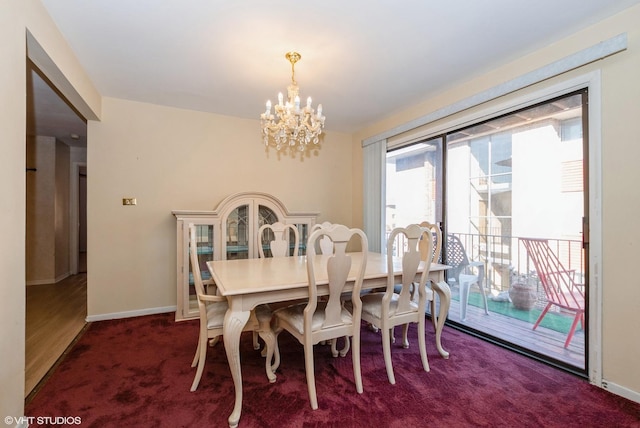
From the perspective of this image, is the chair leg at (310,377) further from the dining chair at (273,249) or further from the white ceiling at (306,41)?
the white ceiling at (306,41)

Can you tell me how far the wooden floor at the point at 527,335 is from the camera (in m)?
2.25

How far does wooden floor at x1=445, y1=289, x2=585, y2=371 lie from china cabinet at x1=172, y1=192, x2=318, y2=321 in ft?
7.07

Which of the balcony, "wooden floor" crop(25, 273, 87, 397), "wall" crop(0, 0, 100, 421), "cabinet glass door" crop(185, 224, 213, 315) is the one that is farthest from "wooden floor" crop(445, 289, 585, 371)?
"wooden floor" crop(25, 273, 87, 397)

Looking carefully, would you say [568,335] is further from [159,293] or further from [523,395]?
[159,293]

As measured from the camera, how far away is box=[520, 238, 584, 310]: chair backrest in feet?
7.49

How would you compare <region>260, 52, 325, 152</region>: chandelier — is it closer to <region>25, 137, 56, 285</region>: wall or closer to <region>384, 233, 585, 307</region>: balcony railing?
<region>384, 233, 585, 307</region>: balcony railing

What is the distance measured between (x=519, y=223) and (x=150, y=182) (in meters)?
3.74

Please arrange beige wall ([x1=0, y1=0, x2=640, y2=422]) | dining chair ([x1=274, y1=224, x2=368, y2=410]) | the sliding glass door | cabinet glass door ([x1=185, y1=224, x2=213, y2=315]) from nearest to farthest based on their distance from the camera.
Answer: beige wall ([x1=0, y1=0, x2=640, y2=422])
dining chair ([x1=274, y1=224, x2=368, y2=410])
the sliding glass door
cabinet glass door ([x1=185, y1=224, x2=213, y2=315])

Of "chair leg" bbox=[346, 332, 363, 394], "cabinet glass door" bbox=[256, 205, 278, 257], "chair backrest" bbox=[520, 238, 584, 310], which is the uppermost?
"cabinet glass door" bbox=[256, 205, 278, 257]

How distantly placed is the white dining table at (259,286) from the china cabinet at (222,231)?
870mm

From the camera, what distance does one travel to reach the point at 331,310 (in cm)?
189

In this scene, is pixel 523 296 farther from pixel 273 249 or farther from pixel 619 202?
pixel 273 249

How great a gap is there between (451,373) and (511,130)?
2.08 meters

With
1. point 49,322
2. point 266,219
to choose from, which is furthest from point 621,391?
point 49,322
